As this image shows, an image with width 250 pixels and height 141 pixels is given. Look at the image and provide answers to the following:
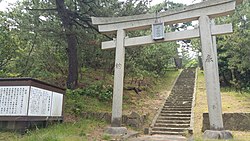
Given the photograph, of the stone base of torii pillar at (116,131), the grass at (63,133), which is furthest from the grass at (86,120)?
the stone base of torii pillar at (116,131)

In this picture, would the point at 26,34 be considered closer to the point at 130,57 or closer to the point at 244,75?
the point at 130,57

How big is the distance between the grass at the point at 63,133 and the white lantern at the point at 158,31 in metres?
3.70

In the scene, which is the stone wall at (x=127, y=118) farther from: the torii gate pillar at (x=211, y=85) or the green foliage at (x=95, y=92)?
the torii gate pillar at (x=211, y=85)

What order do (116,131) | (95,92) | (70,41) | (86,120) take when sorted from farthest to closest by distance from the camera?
(95,92)
(70,41)
(86,120)
(116,131)

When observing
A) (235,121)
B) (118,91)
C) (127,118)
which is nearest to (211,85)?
(235,121)

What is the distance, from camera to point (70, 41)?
10.1 metres

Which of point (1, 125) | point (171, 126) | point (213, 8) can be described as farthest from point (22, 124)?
point (213, 8)

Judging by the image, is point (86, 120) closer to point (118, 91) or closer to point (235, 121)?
point (118, 91)

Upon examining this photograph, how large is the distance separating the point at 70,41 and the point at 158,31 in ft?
14.3

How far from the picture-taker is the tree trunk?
31.4 ft

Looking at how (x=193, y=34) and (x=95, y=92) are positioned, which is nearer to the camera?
(x=193, y=34)

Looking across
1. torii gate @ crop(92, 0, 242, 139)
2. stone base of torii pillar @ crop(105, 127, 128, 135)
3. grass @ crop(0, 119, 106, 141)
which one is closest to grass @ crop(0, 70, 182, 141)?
grass @ crop(0, 119, 106, 141)

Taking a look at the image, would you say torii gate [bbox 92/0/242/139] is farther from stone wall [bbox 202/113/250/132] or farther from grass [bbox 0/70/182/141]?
stone wall [bbox 202/113/250/132]

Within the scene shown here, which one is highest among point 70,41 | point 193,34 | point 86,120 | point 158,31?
point 70,41
